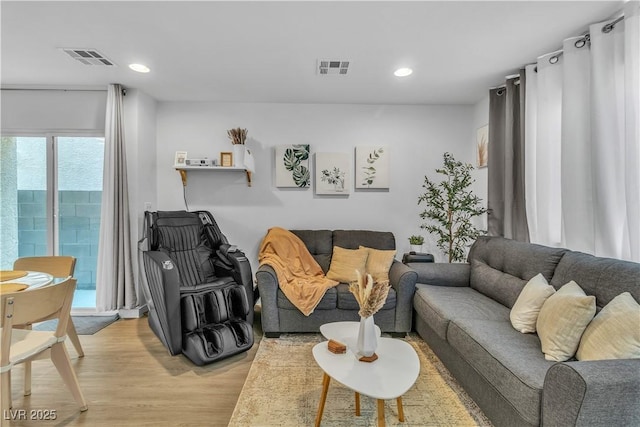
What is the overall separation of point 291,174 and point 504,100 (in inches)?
92.6

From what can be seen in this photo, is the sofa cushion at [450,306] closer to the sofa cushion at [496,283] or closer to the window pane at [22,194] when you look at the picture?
the sofa cushion at [496,283]

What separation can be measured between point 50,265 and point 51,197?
133cm

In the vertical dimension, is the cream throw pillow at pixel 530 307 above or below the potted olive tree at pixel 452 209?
below

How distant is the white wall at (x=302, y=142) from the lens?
12.2 feet

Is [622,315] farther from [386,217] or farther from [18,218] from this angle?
[18,218]

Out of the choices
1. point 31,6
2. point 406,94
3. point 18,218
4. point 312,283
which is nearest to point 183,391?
point 312,283

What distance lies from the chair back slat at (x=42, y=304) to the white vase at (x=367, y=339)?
1.66 m

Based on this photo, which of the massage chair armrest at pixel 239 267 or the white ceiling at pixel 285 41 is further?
the massage chair armrest at pixel 239 267

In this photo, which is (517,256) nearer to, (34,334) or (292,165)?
(292,165)

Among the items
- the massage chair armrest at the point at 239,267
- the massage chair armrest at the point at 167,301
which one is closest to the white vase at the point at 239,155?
the massage chair armrest at the point at 239,267

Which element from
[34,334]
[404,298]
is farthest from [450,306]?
[34,334]

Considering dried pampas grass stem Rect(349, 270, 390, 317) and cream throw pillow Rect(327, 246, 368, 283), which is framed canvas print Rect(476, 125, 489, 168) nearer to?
cream throw pillow Rect(327, 246, 368, 283)

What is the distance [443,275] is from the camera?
294 cm

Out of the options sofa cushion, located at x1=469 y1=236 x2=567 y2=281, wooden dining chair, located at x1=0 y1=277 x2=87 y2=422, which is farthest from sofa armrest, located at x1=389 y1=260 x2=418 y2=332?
wooden dining chair, located at x1=0 y1=277 x2=87 y2=422
